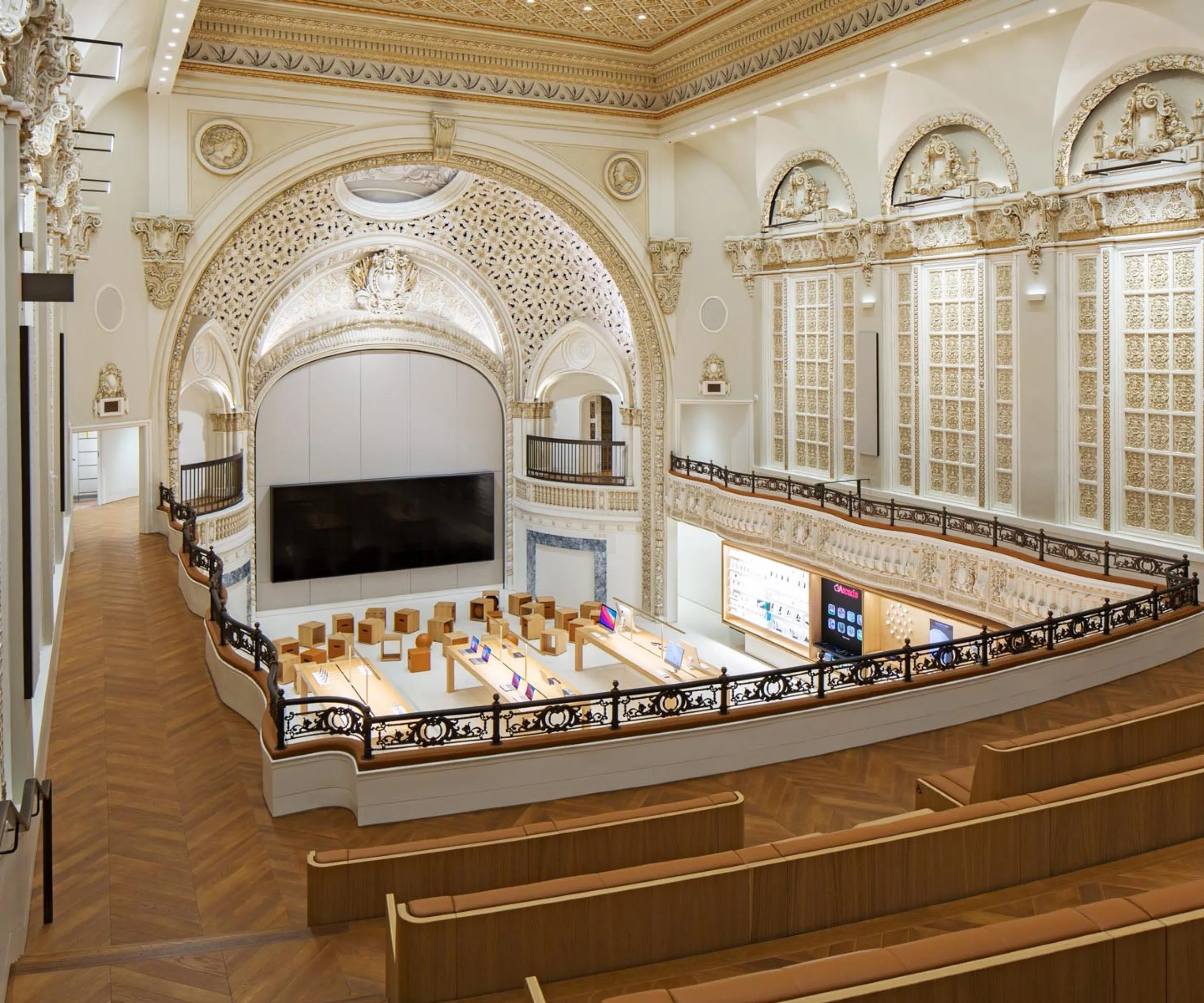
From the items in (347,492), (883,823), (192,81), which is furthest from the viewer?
(347,492)

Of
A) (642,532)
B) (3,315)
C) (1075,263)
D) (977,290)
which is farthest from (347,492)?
(3,315)

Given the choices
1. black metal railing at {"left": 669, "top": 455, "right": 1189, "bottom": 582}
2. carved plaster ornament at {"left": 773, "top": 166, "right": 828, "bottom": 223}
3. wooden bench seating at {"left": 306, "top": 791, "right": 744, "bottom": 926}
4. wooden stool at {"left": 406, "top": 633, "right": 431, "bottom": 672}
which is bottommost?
wooden stool at {"left": 406, "top": 633, "right": 431, "bottom": 672}

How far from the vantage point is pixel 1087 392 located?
42.5ft

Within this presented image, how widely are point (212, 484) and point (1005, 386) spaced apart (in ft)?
41.1

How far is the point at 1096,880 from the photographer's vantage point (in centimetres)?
495

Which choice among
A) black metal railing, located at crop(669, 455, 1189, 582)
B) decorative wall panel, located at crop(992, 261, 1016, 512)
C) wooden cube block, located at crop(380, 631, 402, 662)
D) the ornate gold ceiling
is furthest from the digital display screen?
the ornate gold ceiling

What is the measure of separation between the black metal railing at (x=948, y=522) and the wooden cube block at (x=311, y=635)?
7001mm

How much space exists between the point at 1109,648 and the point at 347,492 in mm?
16112

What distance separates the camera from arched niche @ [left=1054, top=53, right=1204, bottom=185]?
1130 centimetres

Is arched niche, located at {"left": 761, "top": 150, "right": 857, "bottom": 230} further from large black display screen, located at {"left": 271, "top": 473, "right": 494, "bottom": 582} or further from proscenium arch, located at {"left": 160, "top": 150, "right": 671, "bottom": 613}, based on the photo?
large black display screen, located at {"left": 271, "top": 473, "right": 494, "bottom": 582}

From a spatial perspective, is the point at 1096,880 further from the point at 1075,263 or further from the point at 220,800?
the point at 1075,263

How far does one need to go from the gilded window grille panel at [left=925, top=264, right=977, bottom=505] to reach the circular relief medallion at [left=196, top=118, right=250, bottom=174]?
994cm

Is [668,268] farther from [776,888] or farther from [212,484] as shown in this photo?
[776,888]

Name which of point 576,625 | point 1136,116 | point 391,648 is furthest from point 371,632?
point 1136,116
